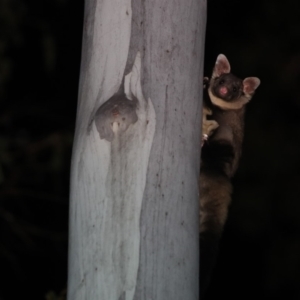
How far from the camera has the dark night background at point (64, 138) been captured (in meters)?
6.73

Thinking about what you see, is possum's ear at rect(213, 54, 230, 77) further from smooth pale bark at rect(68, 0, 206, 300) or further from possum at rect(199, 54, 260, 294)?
smooth pale bark at rect(68, 0, 206, 300)

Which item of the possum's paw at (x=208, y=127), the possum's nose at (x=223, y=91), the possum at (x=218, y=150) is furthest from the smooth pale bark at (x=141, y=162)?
the possum's nose at (x=223, y=91)

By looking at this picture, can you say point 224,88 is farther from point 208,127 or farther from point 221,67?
point 208,127

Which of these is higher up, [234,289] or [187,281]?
[187,281]

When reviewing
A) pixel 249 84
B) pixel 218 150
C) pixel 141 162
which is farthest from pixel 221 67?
pixel 141 162

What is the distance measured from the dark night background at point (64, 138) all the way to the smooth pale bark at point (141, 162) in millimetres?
3743

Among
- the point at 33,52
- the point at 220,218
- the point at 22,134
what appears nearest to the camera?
the point at 220,218

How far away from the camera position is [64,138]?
672 cm

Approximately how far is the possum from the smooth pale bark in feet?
2.71

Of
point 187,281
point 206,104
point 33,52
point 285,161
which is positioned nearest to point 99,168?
point 187,281

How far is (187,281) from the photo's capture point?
88.6 inches

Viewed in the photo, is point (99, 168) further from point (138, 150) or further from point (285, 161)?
point (285, 161)

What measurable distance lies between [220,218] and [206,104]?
0.67m

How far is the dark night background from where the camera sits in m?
6.73
